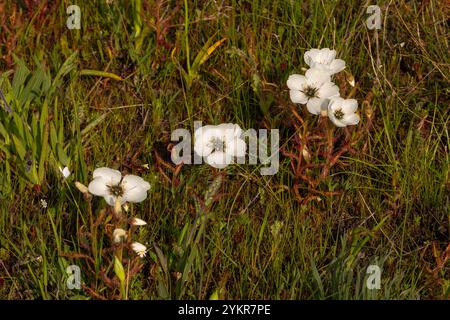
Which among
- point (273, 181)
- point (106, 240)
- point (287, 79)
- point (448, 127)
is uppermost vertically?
point (287, 79)

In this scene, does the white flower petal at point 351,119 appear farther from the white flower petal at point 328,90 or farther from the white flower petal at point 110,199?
the white flower petal at point 110,199

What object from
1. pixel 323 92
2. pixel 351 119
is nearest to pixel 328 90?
pixel 323 92

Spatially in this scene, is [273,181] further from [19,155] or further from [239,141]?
[19,155]

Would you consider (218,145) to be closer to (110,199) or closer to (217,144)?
(217,144)

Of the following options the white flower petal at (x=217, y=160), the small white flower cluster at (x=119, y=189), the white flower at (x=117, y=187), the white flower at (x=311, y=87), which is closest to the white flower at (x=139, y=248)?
the small white flower cluster at (x=119, y=189)
